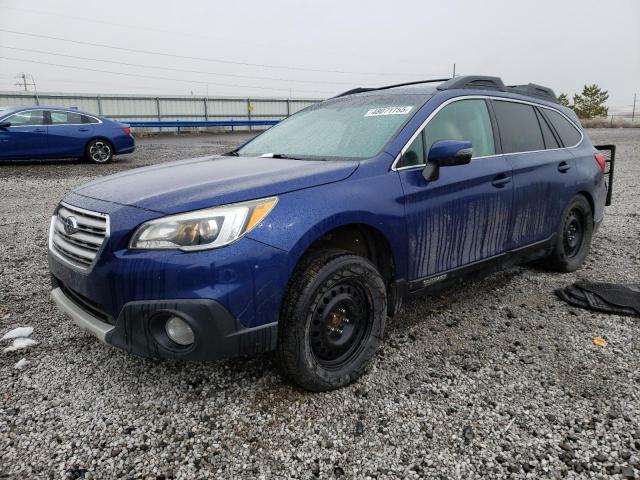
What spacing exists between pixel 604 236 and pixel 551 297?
2486 mm

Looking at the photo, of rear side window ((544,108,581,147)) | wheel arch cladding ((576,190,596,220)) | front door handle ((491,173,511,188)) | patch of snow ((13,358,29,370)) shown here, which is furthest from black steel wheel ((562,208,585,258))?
patch of snow ((13,358,29,370))

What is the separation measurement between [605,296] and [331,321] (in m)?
2.52

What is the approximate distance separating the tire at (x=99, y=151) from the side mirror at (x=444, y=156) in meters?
11.3

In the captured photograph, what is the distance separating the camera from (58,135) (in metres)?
11.6

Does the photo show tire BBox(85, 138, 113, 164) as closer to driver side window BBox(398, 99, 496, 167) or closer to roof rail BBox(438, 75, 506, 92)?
roof rail BBox(438, 75, 506, 92)

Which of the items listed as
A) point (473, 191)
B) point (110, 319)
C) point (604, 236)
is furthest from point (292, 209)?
point (604, 236)

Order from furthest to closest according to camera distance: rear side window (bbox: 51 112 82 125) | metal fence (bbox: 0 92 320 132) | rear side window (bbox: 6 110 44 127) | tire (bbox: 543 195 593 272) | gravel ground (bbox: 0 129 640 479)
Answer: metal fence (bbox: 0 92 320 132), rear side window (bbox: 51 112 82 125), rear side window (bbox: 6 110 44 127), tire (bbox: 543 195 593 272), gravel ground (bbox: 0 129 640 479)

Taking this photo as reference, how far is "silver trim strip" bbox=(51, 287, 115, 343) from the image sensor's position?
7.67 feet

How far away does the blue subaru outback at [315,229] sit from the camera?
221cm

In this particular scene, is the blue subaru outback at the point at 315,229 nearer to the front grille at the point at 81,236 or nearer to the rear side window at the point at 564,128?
the front grille at the point at 81,236

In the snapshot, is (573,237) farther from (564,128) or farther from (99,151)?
(99,151)

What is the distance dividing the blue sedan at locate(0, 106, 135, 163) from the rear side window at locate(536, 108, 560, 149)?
35.9ft

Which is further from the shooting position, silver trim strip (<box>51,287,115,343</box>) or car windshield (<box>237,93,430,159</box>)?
car windshield (<box>237,93,430,159</box>)

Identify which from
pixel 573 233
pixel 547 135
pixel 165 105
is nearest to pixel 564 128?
pixel 547 135
